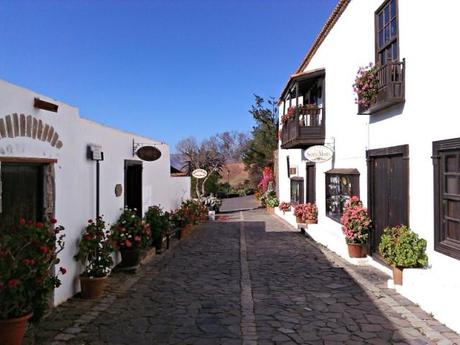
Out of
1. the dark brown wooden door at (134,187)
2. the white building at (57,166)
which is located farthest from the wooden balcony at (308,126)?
the white building at (57,166)

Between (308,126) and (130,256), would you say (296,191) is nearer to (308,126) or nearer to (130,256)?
(308,126)

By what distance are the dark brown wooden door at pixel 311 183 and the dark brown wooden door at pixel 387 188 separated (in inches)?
242

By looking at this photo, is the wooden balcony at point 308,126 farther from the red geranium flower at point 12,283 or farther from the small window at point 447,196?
the red geranium flower at point 12,283

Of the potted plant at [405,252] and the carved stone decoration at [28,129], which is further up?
the carved stone decoration at [28,129]

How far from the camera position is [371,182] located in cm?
948

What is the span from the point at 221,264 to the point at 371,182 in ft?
12.1

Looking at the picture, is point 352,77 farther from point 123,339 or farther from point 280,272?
point 123,339

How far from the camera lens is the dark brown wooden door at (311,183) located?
1583 centimetres

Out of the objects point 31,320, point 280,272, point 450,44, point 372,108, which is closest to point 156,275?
point 280,272

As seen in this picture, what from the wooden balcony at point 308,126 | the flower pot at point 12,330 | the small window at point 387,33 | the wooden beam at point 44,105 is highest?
the small window at point 387,33

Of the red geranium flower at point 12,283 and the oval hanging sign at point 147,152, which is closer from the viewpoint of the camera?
the red geranium flower at point 12,283

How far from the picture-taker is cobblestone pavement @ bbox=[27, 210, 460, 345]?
5109mm

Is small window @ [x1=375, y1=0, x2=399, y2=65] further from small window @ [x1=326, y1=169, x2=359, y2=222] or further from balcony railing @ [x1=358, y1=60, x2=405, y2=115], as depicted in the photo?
small window @ [x1=326, y1=169, x2=359, y2=222]

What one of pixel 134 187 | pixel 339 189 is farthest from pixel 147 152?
pixel 339 189
